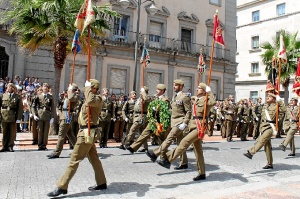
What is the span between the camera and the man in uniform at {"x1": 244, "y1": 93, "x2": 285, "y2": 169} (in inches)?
341

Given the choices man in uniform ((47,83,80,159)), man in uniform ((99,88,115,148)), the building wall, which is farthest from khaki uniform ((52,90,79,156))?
the building wall

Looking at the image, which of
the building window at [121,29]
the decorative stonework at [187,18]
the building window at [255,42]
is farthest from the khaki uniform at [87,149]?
the building window at [255,42]

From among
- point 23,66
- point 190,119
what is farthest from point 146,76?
point 190,119

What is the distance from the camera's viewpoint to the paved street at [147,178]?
20.2ft

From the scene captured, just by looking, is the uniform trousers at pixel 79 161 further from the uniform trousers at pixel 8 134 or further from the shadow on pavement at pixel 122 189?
the uniform trousers at pixel 8 134

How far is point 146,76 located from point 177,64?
2812mm

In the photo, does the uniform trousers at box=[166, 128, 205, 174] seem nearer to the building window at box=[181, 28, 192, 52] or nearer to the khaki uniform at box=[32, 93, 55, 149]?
the khaki uniform at box=[32, 93, 55, 149]

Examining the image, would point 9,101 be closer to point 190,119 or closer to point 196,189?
point 190,119

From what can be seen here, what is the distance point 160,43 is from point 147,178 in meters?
19.1

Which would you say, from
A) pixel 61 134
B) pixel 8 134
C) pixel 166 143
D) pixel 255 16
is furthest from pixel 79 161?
pixel 255 16

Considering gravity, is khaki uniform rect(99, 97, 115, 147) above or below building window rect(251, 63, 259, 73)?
below

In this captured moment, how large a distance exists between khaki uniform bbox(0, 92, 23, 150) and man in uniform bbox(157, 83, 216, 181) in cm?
510

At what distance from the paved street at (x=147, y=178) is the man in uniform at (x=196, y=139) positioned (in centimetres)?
31

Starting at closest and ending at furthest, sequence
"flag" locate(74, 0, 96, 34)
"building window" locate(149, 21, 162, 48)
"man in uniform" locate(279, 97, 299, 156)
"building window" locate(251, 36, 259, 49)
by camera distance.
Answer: "flag" locate(74, 0, 96, 34) → "man in uniform" locate(279, 97, 299, 156) → "building window" locate(149, 21, 162, 48) → "building window" locate(251, 36, 259, 49)
